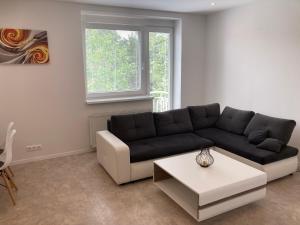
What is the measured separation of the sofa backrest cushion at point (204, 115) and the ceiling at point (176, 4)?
1.75 m

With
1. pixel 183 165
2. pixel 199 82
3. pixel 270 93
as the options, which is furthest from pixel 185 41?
pixel 183 165

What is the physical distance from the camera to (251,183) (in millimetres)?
2498

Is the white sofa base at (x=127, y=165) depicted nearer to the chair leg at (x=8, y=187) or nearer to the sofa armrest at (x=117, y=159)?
the sofa armrest at (x=117, y=159)

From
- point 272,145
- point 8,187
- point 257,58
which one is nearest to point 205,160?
point 272,145

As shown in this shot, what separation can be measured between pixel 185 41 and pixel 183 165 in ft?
9.91

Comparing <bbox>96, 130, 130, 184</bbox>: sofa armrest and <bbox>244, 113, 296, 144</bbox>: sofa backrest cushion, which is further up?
<bbox>244, 113, 296, 144</bbox>: sofa backrest cushion

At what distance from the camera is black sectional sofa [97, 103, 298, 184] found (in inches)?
124

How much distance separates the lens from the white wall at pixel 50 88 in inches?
143

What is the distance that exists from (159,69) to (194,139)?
198 centimetres

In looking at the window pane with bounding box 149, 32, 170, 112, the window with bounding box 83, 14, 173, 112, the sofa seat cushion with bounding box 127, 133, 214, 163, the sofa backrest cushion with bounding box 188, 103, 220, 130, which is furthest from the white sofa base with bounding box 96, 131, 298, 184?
the window pane with bounding box 149, 32, 170, 112

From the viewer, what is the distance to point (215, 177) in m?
2.51

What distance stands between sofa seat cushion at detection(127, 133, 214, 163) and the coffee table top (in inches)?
13.2

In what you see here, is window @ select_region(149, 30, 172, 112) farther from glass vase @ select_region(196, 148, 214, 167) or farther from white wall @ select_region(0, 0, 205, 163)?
glass vase @ select_region(196, 148, 214, 167)

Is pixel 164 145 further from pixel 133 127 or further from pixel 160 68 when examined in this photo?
pixel 160 68
